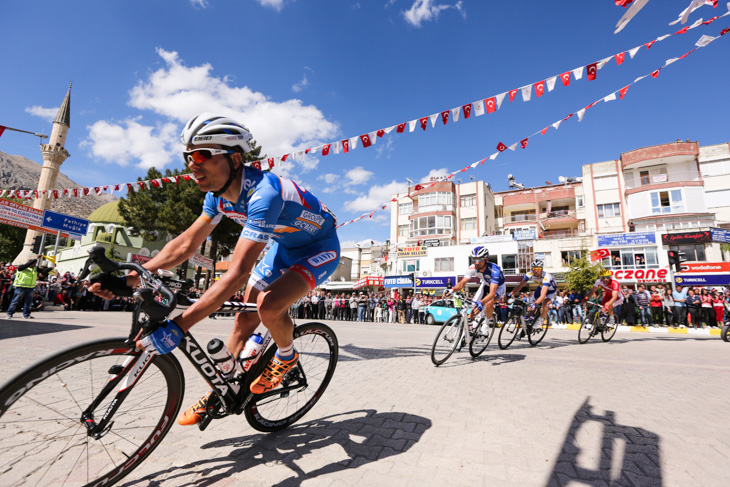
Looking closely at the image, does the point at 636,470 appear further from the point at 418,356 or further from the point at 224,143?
the point at 418,356

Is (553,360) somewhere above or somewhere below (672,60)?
below

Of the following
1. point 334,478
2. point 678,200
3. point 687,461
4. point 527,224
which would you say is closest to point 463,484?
point 334,478

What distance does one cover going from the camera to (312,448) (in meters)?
2.63

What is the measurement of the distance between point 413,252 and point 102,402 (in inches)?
1838

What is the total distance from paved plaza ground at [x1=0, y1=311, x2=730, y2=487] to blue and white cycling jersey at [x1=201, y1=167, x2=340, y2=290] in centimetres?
123

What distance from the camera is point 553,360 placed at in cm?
707

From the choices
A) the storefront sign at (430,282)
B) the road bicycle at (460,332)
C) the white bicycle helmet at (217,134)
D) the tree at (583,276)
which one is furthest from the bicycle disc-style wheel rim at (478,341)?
the storefront sign at (430,282)

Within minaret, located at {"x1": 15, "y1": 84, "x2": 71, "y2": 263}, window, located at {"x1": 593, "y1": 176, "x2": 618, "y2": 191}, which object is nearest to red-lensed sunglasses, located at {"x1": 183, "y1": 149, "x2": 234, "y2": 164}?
window, located at {"x1": 593, "y1": 176, "x2": 618, "y2": 191}

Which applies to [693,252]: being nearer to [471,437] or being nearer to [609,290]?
[609,290]

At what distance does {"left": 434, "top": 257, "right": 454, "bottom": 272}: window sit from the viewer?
45594 millimetres

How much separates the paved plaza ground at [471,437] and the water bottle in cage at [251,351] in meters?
0.57

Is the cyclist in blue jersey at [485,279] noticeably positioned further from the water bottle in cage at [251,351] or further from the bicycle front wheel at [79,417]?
the bicycle front wheel at [79,417]

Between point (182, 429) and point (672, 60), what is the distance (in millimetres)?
9595

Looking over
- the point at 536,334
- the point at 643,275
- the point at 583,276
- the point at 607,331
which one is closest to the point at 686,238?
the point at 643,275
